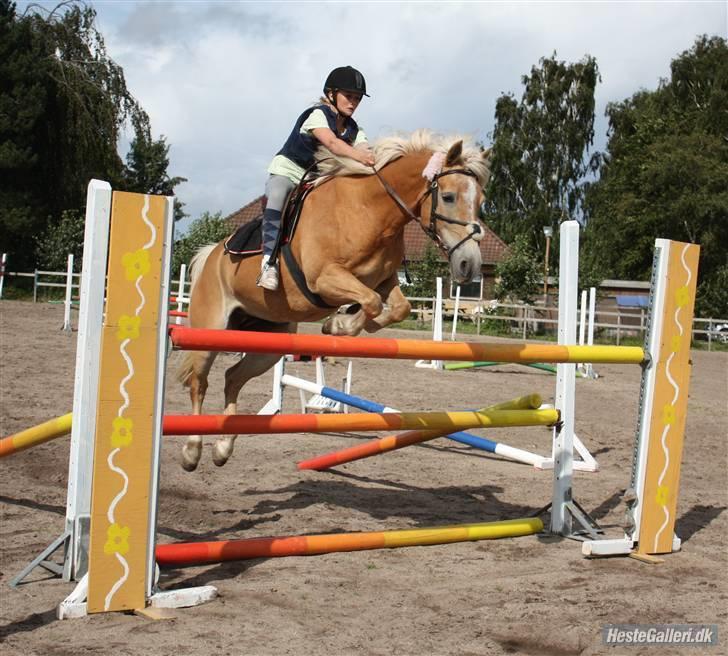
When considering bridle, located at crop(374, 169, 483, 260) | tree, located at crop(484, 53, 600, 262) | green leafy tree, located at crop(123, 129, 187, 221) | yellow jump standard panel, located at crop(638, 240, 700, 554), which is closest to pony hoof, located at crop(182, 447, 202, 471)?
bridle, located at crop(374, 169, 483, 260)

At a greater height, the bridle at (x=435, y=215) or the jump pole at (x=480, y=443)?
the bridle at (x=435, y=215)

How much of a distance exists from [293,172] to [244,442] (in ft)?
10.6

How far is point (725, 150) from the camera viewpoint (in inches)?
1526

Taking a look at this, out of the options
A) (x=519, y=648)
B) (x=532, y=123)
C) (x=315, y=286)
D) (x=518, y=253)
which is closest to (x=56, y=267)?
(x=518, y=253)

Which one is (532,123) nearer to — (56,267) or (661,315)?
(56,267)

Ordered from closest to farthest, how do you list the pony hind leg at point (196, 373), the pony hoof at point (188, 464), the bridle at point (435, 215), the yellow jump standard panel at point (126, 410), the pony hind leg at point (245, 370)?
the yellow jump standard panel at point (126, 410) < the bridle at point (435, 215) < the pony hoof at point (188, 464) < the pony hind leg at point (196, 373) < the pony hind leg at point (245, 370)

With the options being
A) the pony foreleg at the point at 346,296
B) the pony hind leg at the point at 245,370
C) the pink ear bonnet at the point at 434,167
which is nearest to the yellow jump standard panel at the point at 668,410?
the pink ear bonnet at the point at 434,167

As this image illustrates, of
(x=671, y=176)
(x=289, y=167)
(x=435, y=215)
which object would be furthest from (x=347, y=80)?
(x=671, y=176)

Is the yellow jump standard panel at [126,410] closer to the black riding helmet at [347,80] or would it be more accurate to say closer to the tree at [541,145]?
the black riding helmet at [347,80]

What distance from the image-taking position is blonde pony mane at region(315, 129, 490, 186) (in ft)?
15.7

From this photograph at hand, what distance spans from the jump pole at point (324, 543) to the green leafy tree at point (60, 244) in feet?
87.4

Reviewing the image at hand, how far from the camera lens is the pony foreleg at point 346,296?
4.65 m

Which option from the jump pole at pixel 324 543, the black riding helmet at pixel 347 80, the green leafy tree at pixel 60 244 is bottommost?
the jump pole at pixel 324 543

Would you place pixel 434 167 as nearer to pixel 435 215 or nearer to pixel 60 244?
pixel 435 215
